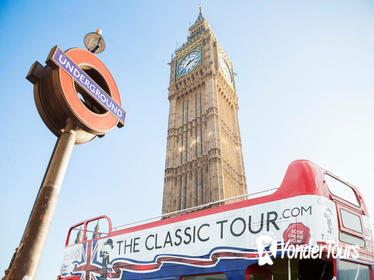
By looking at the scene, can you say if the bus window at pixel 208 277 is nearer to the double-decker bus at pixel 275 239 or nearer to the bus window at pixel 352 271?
the double-decker bus at pixel 275 239

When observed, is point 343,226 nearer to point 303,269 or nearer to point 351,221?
point 351,221

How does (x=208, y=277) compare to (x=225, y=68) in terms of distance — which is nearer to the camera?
(x=208, y=277)

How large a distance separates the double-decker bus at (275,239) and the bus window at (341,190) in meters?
0.03

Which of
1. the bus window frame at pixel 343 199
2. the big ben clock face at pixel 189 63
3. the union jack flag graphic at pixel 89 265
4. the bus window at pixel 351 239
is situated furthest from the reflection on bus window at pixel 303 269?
the big ben clock face at pixel 189 63

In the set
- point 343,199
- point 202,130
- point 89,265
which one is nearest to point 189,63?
point 202,130

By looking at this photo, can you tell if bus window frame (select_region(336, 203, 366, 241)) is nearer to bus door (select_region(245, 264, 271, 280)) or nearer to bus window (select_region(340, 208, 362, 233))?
bus window (select_region(340, 208, 362, 233))

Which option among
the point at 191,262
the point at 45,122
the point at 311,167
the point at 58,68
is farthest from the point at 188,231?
the point at 58,68

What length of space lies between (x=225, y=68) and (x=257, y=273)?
4780 centimetres

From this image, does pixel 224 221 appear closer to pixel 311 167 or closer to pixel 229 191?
pixel 311 167

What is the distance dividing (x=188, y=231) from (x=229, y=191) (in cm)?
3034

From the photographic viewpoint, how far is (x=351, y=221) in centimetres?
587

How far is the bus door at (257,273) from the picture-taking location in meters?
5.75

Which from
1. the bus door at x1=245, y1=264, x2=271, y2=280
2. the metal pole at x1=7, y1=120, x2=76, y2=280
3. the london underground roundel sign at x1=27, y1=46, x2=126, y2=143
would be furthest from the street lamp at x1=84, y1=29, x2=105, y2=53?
the bus door at x1=245, y1=264, x2=271, y2=280

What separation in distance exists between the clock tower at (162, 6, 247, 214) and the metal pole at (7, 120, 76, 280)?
28614 mm
